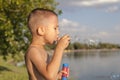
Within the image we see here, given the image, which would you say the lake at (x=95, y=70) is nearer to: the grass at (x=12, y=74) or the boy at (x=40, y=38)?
the grass at (x=12, y=74)

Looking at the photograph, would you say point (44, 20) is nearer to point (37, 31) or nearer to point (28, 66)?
point (37, 31)

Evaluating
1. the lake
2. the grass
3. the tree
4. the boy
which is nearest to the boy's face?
the boy

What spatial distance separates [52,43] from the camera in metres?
3.34

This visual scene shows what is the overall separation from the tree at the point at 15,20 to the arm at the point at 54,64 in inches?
494

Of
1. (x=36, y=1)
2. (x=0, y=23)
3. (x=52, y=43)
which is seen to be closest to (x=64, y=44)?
(x=52, y=43)

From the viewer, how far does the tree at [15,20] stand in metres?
16.6

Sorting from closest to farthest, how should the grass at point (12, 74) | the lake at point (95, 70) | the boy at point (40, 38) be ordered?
the boy at point (40, 38), the grass at point (12, 74), the lake at point (95, 70)

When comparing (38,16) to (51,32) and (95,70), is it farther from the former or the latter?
(95,70)

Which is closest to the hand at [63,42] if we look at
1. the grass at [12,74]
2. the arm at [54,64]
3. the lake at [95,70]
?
the arm at [54,64]

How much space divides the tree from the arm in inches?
494

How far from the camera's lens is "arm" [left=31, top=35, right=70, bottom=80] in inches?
121

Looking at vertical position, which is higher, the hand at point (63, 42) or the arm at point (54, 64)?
the hand at point (63, 42)

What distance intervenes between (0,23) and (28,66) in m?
13.6

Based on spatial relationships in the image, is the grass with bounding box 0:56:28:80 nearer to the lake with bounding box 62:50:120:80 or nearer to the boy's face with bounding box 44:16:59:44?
the lake with bounding box 62:50:120:80
